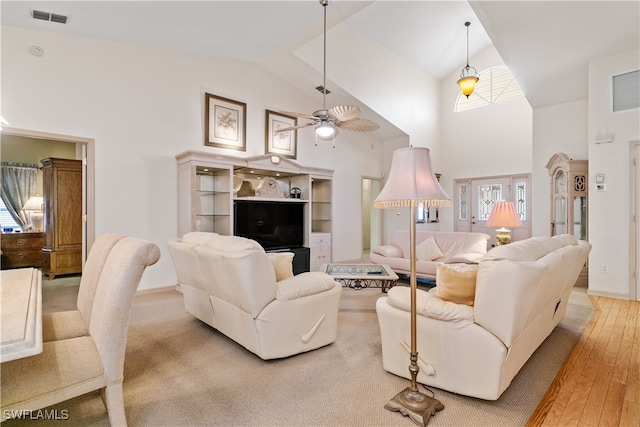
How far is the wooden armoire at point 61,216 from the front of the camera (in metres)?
5.40

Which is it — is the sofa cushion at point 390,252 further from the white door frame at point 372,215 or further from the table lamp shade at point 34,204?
the table lamp shade at point 34,204

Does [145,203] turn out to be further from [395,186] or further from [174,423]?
[395,186]

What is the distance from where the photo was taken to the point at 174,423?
70.3 inches

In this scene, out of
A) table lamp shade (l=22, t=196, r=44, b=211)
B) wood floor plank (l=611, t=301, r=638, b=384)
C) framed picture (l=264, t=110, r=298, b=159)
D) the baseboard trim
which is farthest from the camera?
table lamp shade (l=22, t=196, r=44, b=211)

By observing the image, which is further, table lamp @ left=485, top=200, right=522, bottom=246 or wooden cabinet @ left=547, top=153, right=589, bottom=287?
wooden cabinet @ left=547, top=153, right=589, bottom=287

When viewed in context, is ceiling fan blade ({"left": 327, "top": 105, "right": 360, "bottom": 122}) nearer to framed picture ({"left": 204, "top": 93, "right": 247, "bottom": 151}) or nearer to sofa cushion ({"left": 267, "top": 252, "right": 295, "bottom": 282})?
Result: sofa cushion ({"left": 267, "top": 252, "right": 295, "bottom": 282})

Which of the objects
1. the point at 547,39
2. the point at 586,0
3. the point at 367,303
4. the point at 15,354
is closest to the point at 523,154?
the point at 547,39

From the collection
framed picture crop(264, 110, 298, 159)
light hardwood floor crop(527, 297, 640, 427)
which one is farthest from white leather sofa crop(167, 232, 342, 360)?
framed picture crop(264, 110, 298, 159)

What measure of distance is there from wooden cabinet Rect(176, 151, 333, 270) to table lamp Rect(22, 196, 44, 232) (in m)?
3.75

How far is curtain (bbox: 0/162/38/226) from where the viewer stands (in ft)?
20.9

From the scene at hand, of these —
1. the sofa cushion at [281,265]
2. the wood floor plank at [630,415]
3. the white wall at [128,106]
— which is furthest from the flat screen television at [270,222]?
the wood floor plank at [630,415]

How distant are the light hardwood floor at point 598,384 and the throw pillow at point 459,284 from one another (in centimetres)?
71

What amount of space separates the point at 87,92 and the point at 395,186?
425cm

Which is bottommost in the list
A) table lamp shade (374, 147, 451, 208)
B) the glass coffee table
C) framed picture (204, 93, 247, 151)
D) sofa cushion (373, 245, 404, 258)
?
the glass coffee table
